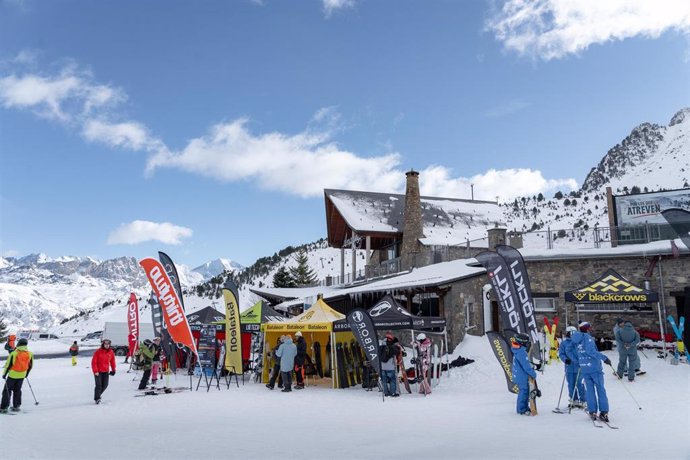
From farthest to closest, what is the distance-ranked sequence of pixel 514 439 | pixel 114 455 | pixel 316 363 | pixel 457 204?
pixel 457 204
pixel 316 363
pixel 514 439
pixel 114 455

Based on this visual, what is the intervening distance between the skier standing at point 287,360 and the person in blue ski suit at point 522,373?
18.9 feet

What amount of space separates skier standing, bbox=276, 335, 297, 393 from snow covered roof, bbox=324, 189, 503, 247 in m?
15.8

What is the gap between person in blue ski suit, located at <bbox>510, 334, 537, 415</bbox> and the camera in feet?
26.8

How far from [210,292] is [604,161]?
3184 inches

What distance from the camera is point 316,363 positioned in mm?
14336

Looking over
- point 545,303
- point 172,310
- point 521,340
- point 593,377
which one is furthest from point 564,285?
point 172,310

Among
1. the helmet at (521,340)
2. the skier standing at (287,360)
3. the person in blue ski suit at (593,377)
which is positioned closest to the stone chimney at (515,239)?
the skier standing at (287,360)

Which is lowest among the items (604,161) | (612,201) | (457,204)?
(612,201)

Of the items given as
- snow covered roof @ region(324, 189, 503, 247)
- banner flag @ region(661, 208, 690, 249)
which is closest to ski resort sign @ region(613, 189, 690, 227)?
banner flag @ region(661, 208, 690, 249)

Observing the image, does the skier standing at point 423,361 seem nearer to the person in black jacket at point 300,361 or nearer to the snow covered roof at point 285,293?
the person in black jacket at point 300,361

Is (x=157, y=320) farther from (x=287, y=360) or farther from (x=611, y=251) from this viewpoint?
(x=611, y=251)

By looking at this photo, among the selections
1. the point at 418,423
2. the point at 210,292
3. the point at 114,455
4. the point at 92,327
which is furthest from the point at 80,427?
the point at 92,327

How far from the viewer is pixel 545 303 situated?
17.7m

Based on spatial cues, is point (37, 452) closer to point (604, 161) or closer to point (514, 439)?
point (514, 439)
